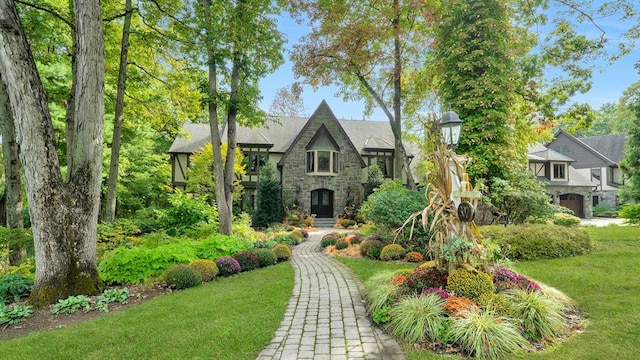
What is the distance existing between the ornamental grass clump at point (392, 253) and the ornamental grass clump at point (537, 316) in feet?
14.5

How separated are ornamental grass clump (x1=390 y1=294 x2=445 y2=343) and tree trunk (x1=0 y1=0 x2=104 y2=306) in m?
5.35

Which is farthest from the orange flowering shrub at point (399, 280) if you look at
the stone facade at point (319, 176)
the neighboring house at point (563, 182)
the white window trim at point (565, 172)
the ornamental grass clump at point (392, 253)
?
the white window trim at point (565, 172)

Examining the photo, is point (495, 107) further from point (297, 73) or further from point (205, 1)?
point (205, 1)

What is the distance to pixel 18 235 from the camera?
8.51m

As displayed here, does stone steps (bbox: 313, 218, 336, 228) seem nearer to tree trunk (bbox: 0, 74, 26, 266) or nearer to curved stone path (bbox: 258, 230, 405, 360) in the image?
curved stone path (bbox: 258, 230, 405, 360)

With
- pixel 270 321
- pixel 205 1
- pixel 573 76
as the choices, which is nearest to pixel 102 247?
pixel 270 321

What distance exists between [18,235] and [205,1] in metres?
8.38

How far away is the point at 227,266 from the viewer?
7.92m

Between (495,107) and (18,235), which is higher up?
(495,107)

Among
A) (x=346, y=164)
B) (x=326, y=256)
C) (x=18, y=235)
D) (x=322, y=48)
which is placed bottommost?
(x=326, y=256)

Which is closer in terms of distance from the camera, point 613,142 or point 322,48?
point 322,48

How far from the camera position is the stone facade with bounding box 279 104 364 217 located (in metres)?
22.8

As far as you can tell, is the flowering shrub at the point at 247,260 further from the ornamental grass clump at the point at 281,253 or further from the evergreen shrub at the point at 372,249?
the evergreen shrub at the point at 372,249

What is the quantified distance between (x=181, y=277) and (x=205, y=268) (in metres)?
0.71
